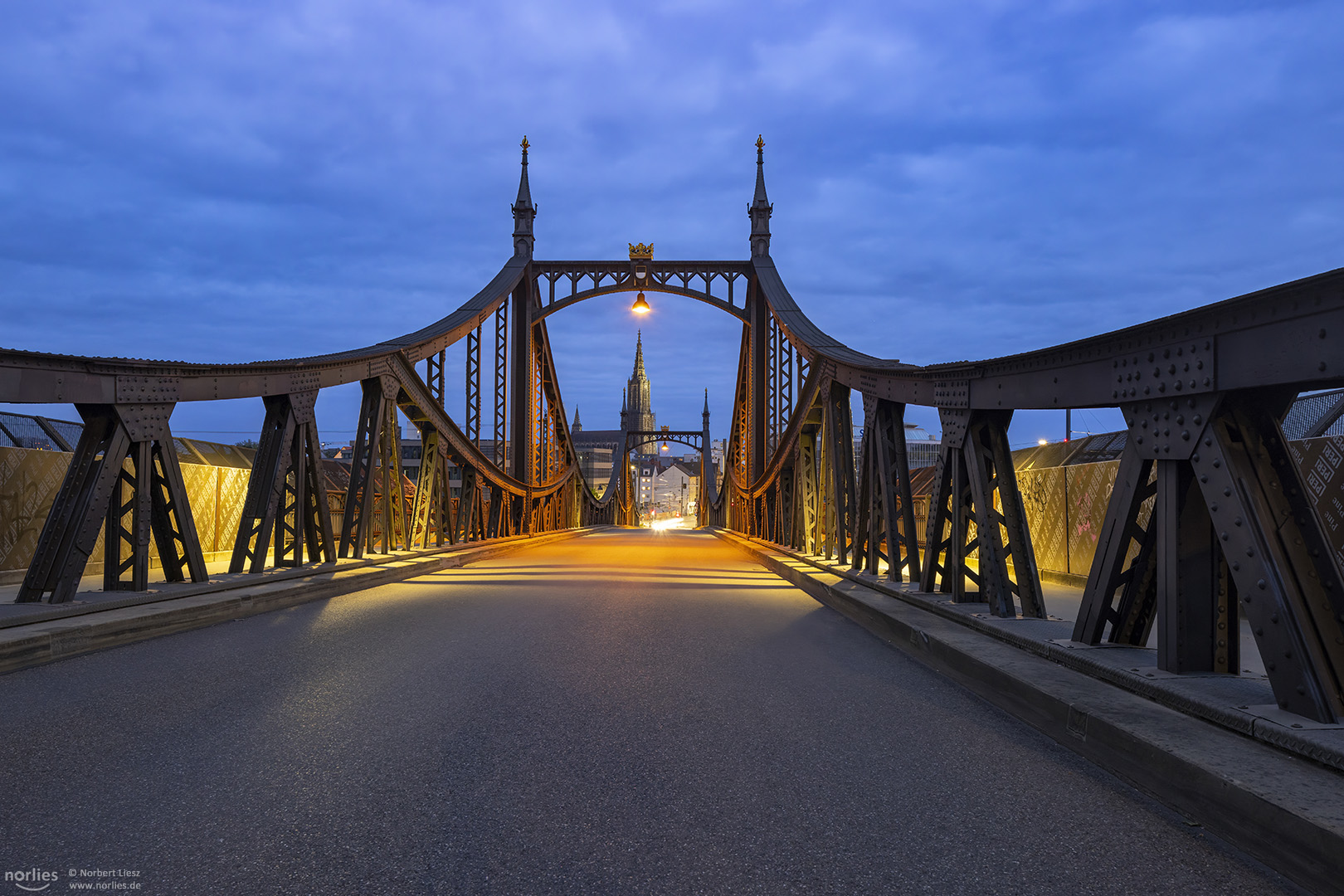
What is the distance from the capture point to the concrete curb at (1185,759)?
8.36 feet

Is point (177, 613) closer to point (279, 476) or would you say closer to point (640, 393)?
point (279, 476)

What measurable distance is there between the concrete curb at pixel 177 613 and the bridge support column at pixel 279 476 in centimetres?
57

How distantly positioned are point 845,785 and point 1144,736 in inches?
49.9

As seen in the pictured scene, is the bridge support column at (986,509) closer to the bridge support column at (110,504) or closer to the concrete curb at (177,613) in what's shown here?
the concrete curb at (177,613)

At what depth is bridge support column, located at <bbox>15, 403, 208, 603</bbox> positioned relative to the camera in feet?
22.4

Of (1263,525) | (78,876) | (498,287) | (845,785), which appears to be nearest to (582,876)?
(845,785)

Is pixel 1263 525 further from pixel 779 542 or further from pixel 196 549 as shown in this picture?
pixel 779 542

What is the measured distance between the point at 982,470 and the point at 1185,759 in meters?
3.74

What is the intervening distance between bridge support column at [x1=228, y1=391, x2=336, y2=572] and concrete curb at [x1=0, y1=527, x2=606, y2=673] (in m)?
0.57

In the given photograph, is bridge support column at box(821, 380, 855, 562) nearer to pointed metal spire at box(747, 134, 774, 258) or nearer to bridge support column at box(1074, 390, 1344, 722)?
bridge support column at box(1074, 390, 1344, 722)

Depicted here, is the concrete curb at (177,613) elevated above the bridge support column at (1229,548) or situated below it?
→ below

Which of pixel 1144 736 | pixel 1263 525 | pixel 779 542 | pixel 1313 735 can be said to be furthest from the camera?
pixel 779 542

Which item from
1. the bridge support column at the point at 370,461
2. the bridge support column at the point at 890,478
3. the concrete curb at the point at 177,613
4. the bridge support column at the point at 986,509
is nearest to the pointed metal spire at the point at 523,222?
the bridge support column at the point at 370,461

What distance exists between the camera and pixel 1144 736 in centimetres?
338
